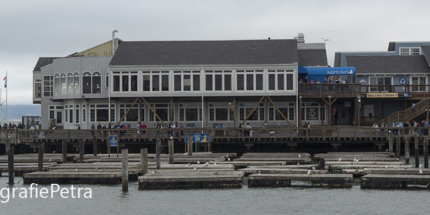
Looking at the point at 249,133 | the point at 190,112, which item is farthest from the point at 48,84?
the point at 249,133

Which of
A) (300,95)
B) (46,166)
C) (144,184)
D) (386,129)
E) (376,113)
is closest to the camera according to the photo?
(144,184)

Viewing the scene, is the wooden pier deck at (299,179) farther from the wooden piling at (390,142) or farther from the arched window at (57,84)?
the arched window at (57,84)

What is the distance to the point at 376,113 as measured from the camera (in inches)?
1993

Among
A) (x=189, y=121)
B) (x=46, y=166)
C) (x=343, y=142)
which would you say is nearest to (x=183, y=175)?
(x=46, y=166)

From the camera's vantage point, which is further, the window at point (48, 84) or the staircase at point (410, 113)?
the window at point (48, 84)

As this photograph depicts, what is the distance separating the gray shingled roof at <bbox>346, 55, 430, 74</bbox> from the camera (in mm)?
51844

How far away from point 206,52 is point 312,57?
10.6 metres

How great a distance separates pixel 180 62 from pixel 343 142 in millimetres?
14498

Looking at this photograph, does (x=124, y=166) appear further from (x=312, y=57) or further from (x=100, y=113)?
(x=312, y=57)

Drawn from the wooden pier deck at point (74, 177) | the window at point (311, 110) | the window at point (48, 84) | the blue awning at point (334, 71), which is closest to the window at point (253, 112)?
the window at point (311, 110)

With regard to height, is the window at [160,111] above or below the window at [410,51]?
below

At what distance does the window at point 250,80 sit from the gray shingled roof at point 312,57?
24.7 feet

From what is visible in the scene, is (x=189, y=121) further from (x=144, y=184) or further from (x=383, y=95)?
(x=144, y=184)

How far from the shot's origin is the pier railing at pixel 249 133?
136ft
